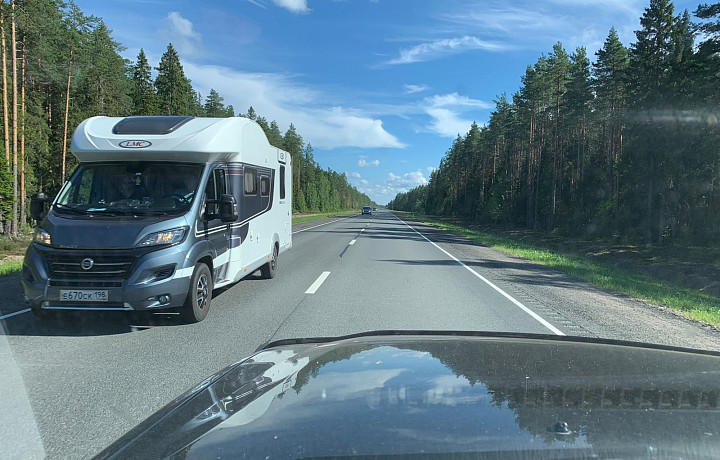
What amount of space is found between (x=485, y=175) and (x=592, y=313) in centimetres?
7017

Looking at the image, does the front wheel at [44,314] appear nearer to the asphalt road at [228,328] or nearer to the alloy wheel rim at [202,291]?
the asphalt road at [228,328]

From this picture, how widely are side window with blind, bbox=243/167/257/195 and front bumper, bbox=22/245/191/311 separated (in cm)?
279

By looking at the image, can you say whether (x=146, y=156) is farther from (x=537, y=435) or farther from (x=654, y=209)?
(x=654, y=209)

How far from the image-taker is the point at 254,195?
362 inches

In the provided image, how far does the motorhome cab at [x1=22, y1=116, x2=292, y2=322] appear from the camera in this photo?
586 cm

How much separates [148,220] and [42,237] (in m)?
1.38

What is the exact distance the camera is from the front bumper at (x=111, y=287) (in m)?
5.81

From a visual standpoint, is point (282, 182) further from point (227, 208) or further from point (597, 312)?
point (597, 312)

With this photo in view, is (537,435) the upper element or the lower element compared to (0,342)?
upper

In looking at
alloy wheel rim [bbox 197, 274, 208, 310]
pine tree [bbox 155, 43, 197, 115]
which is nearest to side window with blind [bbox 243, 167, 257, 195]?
alloy wheel rim [bbox 197, 274, 208, 310]

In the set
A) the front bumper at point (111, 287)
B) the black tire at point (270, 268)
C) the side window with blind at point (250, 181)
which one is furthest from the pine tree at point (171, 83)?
the front bumper at point (111, 287)

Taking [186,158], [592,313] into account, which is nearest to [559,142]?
[592,313]

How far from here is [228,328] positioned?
6.44 m

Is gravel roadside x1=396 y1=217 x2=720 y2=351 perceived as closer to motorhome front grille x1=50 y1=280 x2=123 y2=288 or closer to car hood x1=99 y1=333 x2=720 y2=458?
car hood x1=99 y1=333 x2=720 y2=458
